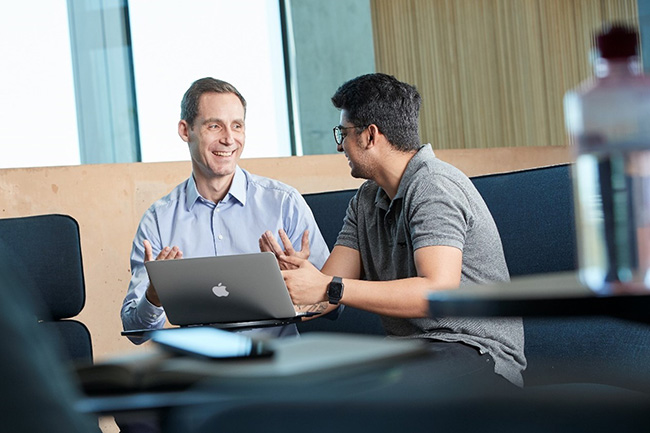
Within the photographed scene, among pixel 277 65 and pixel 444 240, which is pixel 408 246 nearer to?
pixel 444 240

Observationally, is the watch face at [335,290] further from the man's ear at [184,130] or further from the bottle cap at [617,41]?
the bottle cap at [617,41]

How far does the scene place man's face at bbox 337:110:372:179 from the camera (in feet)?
7.57

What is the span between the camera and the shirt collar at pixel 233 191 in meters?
2.67

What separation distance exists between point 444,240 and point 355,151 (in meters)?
0.48

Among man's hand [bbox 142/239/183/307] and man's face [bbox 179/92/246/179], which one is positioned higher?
man's face [bbox 179/92/246/179]

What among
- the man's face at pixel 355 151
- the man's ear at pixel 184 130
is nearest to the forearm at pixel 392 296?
the man's face at pixel 355 151

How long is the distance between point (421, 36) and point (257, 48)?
80.4 inches

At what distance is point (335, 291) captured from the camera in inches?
80.1

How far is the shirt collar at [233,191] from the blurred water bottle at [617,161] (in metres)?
2.00

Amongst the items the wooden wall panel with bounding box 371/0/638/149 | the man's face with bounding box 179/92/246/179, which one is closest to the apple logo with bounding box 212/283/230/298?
the man's face with bounding box 179/92/246/179

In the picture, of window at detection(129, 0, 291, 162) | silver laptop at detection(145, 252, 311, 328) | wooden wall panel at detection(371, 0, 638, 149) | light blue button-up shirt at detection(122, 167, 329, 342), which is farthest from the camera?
wooden wall panel at detection(371, 0, 638, 149)

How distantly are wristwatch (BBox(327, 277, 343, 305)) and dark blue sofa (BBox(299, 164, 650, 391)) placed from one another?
25.1 inches

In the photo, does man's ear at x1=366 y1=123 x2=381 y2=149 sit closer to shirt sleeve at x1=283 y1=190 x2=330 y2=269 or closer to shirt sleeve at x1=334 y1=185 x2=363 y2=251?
shirt sleeve at x1=334 y1=185 x2=363 y2=251

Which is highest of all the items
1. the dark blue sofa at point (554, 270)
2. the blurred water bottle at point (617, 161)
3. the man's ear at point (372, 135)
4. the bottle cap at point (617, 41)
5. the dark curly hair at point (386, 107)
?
the dark curly hair at point (386, 107)
